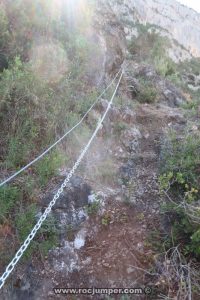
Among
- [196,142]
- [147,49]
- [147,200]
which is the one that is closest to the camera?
[147,200]

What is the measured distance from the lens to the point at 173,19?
116 feet

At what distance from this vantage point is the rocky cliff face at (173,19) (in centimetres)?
2643

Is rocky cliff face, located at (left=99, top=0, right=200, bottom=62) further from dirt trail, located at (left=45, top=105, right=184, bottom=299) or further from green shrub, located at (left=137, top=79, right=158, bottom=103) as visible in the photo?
dirt trail, located at (left=45, top=105, right=184, bottom=299)

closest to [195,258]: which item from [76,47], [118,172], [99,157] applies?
[118,172]

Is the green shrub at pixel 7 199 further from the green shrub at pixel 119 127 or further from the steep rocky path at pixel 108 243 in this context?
the green shrub at pixel 119 127

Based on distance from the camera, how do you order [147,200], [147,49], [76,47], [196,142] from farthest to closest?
1. [147,49]
2. [76,47]
3. [196,142]
4. [147,200]

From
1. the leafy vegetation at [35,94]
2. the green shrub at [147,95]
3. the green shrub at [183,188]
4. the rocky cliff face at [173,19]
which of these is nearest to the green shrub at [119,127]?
the leafy vegetation at [35,94]

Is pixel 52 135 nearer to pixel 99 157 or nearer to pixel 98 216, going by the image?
pixel 99 157

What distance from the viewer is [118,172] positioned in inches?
226

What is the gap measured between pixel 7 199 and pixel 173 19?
35114 mm

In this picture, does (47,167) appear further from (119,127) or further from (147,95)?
(147,95)

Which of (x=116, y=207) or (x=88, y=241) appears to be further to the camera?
(x=116, y=207)

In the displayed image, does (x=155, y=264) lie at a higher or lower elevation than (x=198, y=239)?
lower

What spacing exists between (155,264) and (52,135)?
8.01 ft
